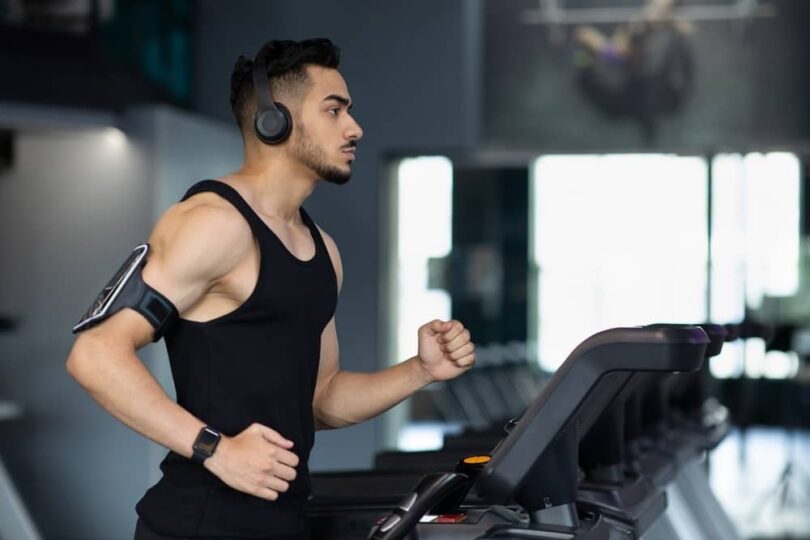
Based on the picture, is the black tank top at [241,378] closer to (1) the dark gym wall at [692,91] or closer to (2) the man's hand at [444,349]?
(2) the man's hand at [444,349]

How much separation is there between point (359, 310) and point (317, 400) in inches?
183

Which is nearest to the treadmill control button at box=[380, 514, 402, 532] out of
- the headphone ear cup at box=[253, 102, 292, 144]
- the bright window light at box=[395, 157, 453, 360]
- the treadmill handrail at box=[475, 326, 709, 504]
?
the treadmill handrail at box=[475, 326, 709, 504]

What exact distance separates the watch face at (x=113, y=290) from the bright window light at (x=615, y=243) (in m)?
5.85

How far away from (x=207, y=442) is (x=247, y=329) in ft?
0.68

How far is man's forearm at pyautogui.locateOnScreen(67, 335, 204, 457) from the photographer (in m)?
1.86

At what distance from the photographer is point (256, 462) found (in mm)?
1833

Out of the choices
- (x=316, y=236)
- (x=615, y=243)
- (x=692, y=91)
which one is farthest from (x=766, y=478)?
(x=316, y=236)

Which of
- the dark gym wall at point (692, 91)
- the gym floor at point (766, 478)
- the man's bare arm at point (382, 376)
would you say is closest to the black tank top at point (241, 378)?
the man's bare arm at point (382, 376)

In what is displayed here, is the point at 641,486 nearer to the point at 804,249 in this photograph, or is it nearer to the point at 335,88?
the point at 335,88

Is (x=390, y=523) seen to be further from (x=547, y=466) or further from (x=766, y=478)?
(x=766, y=478)

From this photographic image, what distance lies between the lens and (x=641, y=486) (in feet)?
9.11

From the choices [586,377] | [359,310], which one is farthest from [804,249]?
[586,377]

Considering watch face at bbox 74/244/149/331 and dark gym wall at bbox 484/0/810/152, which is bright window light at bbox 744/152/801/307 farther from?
watch face at bbox 74/244/149/331

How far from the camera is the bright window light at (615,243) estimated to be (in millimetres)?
7625
